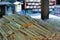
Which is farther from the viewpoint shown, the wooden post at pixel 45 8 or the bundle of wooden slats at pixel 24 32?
the wooden post at pixel 45 8

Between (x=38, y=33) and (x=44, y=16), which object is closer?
(x=38, y=33)

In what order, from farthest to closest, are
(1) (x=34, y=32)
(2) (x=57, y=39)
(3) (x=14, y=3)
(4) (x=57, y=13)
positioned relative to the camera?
1. (4) (x=57, y=13)
2. (3) (x=14, y=3)
3. (1) (x=34, y=32)
4. (2) (x=57, y=39)

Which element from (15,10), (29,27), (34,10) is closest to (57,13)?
(34,10)

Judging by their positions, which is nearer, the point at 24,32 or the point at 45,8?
the point at 24,32

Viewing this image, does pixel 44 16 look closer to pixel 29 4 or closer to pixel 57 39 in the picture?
pixel 29 4

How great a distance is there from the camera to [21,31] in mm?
3834

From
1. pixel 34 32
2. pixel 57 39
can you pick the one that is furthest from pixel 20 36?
pixel 57 39

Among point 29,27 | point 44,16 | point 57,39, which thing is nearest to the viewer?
point 57,39

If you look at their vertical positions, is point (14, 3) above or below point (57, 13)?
above

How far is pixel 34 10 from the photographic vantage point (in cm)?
1216

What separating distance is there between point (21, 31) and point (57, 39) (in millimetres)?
853

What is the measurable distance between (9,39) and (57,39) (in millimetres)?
1056

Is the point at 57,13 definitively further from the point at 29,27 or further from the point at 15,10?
the point at 29,27

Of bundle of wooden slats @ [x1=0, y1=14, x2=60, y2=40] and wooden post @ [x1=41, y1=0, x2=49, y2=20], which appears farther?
wooden post @ [x1=41, y1=0, x2=49, y2=20]
